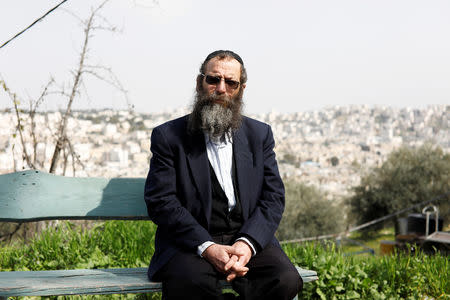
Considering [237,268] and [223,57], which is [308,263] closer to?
[237,268]

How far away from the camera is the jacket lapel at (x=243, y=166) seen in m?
2.45

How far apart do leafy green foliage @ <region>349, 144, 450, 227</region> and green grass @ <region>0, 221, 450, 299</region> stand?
22.2 metres

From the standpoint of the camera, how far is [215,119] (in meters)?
2.44

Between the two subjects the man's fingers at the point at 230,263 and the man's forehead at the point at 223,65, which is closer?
the man's fingers at the point at 230,263

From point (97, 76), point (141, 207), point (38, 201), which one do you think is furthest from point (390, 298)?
point (97, 76)

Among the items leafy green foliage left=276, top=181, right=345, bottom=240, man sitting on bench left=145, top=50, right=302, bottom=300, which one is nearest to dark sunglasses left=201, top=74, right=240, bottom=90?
man sitting on bench left=145, top=50, right=302, bottom=300

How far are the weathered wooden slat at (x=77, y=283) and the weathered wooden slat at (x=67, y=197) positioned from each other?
0.37 metres

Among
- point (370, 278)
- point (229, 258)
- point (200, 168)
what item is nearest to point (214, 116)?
point (200, 168)

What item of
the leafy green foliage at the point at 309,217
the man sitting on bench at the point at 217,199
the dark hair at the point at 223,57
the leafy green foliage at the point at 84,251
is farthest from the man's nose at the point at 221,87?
the leafy green foliage at the point at 309,217

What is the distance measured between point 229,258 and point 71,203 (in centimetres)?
106

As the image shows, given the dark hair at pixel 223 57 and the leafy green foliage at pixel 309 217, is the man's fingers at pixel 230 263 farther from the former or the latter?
the leafy green foliage at pixel 309 217

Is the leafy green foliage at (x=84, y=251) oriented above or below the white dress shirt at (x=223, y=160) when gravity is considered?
below

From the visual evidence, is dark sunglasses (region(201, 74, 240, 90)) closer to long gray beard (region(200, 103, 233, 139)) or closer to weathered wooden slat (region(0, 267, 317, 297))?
long gray beard (region(200, 103, 233, 139))

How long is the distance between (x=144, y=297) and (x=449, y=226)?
24.2 meters
